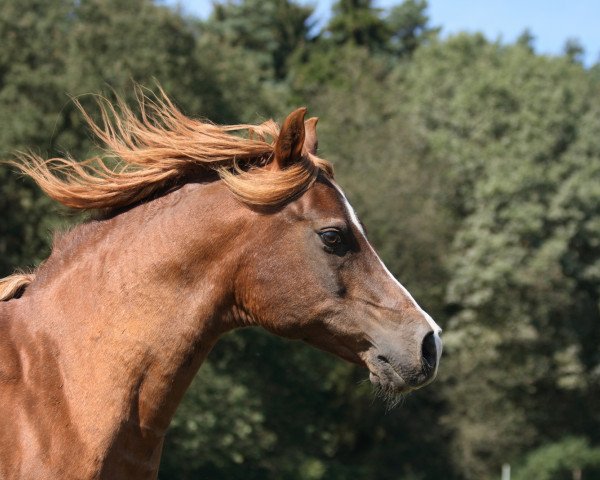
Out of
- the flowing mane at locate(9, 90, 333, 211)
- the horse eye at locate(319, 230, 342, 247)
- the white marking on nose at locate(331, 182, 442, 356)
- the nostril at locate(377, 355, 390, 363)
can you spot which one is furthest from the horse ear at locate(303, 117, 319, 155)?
the nostril at locate(377, 355, 390, 363)

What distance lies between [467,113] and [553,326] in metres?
8.93

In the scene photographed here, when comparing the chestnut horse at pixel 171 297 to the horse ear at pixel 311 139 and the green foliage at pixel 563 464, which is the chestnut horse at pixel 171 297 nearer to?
the horse ear at pixel 311 139

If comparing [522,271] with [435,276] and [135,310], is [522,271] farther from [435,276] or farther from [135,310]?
[135,310]

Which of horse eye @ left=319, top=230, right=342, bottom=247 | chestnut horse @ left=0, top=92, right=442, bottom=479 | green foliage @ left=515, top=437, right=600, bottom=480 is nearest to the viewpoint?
chestnut horse @ left=0, top=92, right=442, bottom=479

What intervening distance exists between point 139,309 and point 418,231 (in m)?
25.8

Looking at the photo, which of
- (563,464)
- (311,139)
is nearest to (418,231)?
(563,464)

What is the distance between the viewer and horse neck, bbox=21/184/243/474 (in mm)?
4074

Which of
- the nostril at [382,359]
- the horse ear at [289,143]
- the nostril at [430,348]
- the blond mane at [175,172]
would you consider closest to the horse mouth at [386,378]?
the nostril at [382,359]

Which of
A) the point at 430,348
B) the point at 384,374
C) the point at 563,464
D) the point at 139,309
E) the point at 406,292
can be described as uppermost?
the point at 406,292

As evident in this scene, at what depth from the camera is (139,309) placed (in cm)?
418

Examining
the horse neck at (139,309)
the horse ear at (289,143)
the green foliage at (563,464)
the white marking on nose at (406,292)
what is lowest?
the green foliage at (563,464)

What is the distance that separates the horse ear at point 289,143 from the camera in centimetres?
433

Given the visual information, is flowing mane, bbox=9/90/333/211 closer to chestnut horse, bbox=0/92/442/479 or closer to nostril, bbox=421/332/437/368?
chestnut horse, bbox=0/92/442/479

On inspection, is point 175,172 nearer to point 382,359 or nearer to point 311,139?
point 311,139
